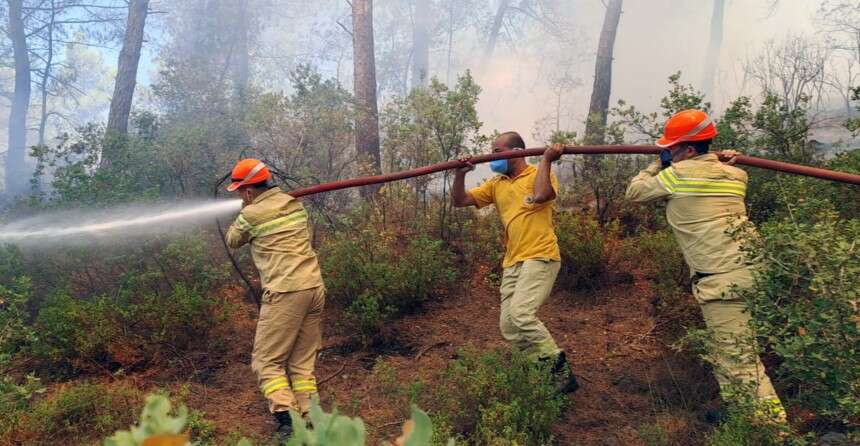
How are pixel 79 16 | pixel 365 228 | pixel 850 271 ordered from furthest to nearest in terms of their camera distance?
pixel 79 16, pixel 365 228, pixel 850 271

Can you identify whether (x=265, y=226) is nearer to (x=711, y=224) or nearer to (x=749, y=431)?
(x=711, y=224)

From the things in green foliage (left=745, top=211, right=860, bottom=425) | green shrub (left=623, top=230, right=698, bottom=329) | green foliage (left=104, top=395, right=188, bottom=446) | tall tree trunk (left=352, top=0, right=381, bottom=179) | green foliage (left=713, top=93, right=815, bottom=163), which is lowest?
green shrub (left=623, top=230, right=698, bottom=329)

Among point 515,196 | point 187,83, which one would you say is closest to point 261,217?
point 515,196

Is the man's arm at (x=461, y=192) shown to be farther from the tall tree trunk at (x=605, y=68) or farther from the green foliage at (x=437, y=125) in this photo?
the tall tree trunk at (x=605, y=68)

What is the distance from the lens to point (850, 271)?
8.95ft

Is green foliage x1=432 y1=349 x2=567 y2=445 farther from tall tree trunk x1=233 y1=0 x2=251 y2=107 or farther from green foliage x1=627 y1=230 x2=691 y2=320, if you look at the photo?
tall tree trunk x1=233 y1=0 x2=251 y2=107

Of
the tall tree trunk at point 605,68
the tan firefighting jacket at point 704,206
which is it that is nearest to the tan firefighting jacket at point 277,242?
the tan firefighting jacket at point 704,206

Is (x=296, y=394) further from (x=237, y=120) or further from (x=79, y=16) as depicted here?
(x=79, y=16)

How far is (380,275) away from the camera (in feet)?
19.4

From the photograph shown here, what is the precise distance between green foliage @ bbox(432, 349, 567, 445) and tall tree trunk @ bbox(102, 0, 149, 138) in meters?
10.4

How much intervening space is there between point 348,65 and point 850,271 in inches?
1357

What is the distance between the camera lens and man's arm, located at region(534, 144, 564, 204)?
4.13 meters

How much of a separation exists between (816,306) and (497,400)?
1861 millimetres

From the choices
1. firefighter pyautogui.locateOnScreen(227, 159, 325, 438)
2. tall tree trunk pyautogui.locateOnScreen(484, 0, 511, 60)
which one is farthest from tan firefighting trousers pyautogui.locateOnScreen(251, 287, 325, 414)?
tall tree trunk pyautogui.locateOnScreen(484, 0, 511, 60)
